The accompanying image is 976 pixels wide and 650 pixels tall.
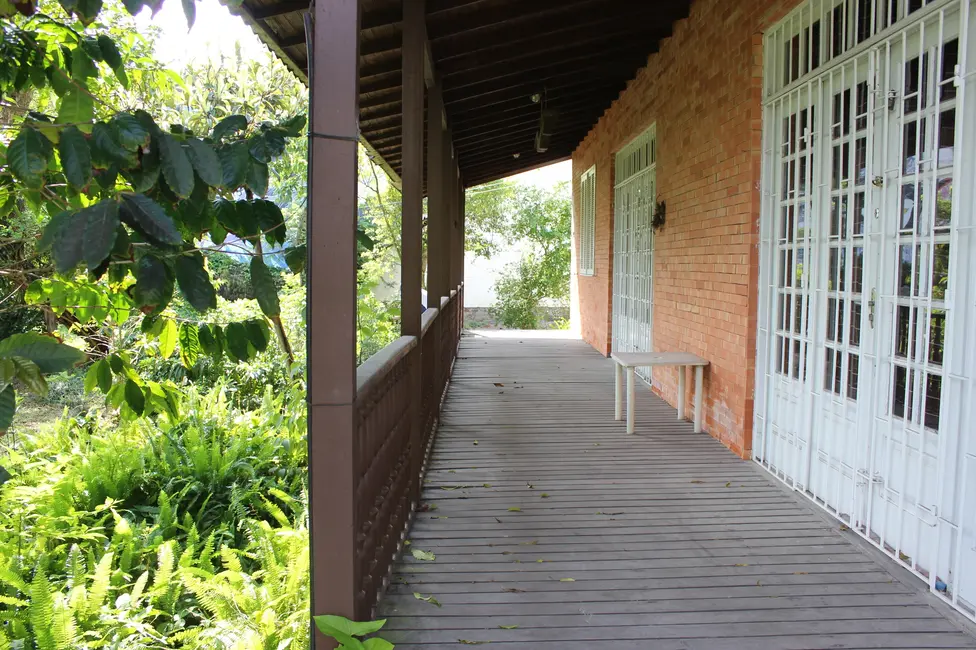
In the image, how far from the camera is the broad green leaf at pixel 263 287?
5.79 feet

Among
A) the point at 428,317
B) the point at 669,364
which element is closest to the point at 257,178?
the point at 428,317

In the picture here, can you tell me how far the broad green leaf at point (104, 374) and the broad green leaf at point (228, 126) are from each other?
0.74m

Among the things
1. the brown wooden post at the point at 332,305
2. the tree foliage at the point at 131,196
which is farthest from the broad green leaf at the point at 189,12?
the brown wooden post at the point at 332,305

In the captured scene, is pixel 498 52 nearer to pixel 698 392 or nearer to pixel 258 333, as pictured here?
pixel 698 392

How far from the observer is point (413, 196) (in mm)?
4008

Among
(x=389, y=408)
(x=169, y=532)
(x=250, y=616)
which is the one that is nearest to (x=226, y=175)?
(x=389, y=408)

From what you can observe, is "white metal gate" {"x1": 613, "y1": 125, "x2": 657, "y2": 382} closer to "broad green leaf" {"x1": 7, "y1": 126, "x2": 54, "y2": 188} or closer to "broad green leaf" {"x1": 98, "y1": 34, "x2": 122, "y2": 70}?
"broad green leaf" {"x1": 98, "y1": 34, "x2": 122, "y2": 70}

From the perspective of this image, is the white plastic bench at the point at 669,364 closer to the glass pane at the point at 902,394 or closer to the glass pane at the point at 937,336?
the glass pane at the point at 902,394

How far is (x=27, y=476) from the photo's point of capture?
5754 millimetres

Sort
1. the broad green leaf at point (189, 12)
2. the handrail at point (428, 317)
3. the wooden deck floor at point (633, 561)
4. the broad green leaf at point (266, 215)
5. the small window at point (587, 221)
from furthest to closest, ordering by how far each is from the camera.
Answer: the small window at point (587, 221)
the handrail at point (428, 317)
the wooden deck floor at point (633, 561)
the broad green leaf at point (266, 215)
the broad green leaf at point (189, 12)

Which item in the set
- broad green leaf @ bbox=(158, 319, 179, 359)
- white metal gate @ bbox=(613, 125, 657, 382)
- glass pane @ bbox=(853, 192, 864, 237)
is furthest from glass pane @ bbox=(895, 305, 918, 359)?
white metal gate @ bbox=(613, 125, 657, 382)

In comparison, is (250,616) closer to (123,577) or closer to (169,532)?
(123,577)

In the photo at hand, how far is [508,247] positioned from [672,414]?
56.9 feet

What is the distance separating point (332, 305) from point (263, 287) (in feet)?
1.19
